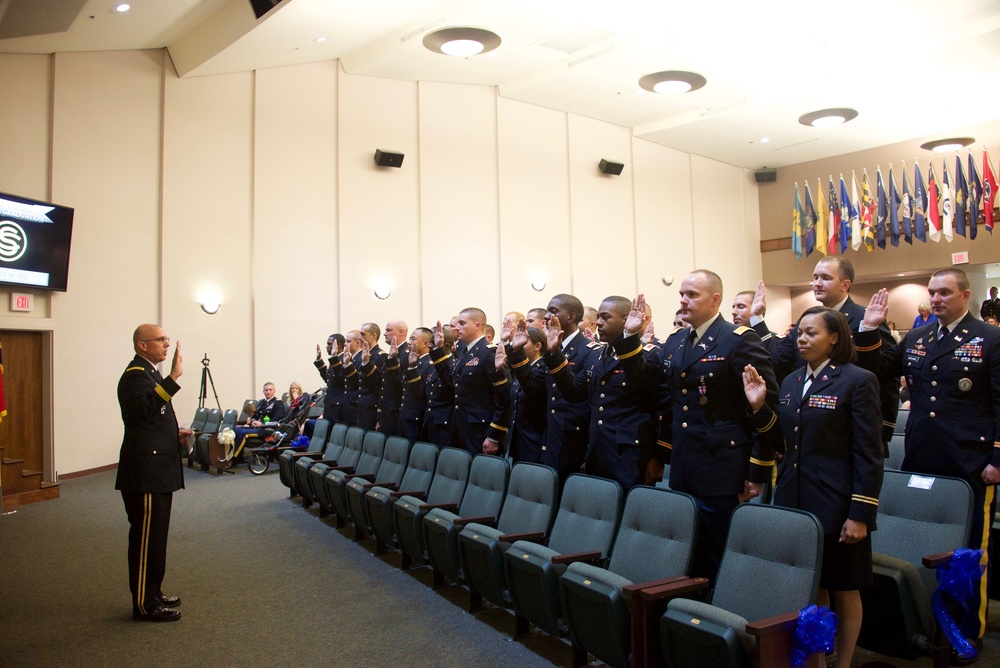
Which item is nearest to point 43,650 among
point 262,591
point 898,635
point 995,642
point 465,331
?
point 262,591

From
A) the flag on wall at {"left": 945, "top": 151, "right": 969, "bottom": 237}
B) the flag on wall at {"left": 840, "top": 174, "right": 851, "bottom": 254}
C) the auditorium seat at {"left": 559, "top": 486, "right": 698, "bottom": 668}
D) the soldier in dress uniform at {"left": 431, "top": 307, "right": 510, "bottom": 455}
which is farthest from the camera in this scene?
the flag on wall at {"left": 840, "top": 174, "right": 851, "bottom": 254}

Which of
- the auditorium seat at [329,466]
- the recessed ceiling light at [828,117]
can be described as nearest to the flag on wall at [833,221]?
the recessed ceiling light at [828,117]

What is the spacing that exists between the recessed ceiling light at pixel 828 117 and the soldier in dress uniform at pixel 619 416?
10.2m

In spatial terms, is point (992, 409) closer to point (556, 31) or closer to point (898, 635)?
point (898, 635)

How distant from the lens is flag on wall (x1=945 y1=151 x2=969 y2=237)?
12.0 metres

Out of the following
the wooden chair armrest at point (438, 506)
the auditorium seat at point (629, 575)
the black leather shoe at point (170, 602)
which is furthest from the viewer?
the wooden chair armrest at point (438, 506)

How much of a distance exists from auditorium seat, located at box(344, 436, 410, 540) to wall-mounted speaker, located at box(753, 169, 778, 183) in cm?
1341

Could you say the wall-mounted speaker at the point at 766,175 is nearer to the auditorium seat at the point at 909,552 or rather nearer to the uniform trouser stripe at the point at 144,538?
the auditorium seat at the point at 909,552

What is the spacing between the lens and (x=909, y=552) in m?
2.93

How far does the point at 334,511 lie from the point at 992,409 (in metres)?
4.39

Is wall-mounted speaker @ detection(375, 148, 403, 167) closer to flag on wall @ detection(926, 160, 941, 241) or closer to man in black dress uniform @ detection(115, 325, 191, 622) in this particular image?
man in black dress uniform @ detection(115, 325, 191, 622)

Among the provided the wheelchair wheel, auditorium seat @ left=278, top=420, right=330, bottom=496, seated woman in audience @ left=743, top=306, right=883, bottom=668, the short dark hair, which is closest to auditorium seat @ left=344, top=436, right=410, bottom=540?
auditorium seat @ left=278, top=420, right=330, bottom=496

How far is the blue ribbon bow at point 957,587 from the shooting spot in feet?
8.59

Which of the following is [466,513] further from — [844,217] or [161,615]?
[844,217]
